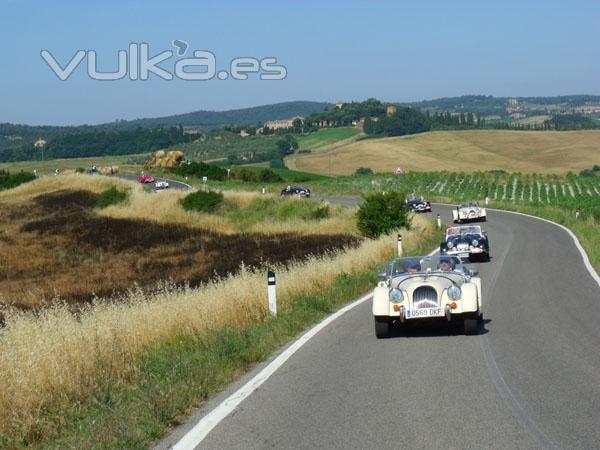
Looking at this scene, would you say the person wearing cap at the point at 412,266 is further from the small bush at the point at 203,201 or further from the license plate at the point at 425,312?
the small bush at the point at 203,201

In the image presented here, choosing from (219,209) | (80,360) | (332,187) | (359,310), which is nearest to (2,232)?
(219,209)

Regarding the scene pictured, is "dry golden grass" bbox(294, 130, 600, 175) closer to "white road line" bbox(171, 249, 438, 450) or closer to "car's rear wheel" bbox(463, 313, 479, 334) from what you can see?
"car's rear wheel" bbox(463, 313, 479, 334)

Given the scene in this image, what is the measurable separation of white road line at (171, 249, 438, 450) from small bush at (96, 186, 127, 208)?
6349 cm

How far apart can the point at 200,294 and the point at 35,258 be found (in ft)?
102

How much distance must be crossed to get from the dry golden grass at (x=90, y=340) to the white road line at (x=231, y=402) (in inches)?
54.5

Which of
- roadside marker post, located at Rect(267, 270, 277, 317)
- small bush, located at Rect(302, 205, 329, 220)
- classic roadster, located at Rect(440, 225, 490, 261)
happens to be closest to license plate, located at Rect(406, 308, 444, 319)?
roadside marker post, located at Rect(267, 270, 277, 317)

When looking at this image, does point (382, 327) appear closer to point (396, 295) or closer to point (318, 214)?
point (396, 295)

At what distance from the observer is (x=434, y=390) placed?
975 cm

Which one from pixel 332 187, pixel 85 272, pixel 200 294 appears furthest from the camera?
pixel 332 187

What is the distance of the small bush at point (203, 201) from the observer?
221ft

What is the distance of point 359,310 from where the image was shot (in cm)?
1759

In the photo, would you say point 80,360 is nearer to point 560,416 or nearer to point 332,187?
point 560,416

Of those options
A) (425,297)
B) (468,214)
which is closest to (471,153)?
(468,214)

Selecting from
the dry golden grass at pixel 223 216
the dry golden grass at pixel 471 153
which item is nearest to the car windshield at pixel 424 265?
the dry golden grass at pixel 223 216
